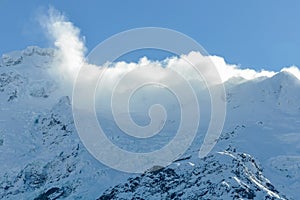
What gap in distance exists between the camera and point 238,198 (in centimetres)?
19425

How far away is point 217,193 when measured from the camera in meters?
199

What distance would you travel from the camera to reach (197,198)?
19962 cm

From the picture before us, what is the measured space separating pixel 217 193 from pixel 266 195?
1152cm

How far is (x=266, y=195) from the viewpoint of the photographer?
199 metres

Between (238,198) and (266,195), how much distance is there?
8.69 meters

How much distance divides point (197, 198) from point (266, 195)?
53.2 ft

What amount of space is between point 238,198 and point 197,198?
1058cm
